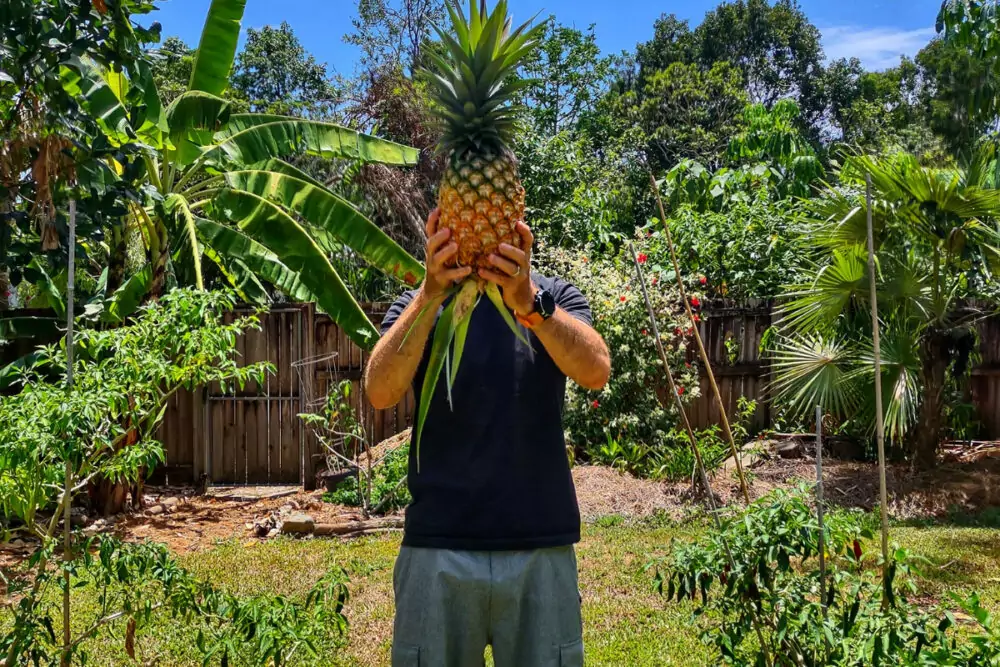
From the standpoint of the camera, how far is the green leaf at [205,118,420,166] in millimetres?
8945

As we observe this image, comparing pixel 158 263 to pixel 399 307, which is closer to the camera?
pixel 399 307

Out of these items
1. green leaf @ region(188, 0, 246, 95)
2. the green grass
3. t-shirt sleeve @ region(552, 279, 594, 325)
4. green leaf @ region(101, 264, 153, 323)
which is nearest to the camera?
t-shirt sleeve @ region(552, 279, 594, 325)

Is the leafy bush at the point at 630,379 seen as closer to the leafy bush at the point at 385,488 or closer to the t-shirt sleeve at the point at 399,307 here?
the leafy bush at the point at 385,488

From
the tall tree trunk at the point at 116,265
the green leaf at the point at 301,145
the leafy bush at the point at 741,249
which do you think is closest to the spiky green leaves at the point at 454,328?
the green leaf at the point at 301,145

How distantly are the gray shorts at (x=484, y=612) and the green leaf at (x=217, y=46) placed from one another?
7.60m

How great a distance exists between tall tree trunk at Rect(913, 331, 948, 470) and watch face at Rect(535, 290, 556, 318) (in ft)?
26.4

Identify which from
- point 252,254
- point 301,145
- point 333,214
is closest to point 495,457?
point 333,214

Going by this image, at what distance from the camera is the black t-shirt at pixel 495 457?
2.51m

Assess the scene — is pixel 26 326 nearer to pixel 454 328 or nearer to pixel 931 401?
pixel 454 328

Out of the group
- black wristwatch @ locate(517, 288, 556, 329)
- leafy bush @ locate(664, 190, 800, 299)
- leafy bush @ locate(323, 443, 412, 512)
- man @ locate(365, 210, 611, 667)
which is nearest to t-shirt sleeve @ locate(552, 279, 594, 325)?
man @ locate(365, 210, 611, 667)

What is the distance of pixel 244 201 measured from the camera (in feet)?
27.9

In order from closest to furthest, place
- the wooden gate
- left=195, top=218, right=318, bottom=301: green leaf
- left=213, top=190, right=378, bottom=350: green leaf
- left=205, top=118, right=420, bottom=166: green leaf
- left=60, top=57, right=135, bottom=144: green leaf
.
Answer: left=60, top=57, right=135, bottom=144: green leaf, left=213, top=190, right=378, bottom=350: green leaf, left=205, top=118, right=420, bottom=166: green leaf, left=195, top=218, right=318, bottom=301: green leaf, the wooden gate

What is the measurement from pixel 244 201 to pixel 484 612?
691 centimetres

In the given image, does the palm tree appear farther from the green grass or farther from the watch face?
the watch face
